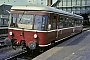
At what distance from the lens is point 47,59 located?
9.01m

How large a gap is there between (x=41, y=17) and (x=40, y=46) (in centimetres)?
158

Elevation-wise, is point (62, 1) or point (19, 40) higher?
point (62, 1)

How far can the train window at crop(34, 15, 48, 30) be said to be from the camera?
1134 centimetres

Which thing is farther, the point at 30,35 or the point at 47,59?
the point at 30,35

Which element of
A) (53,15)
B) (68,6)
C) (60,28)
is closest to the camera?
(53,15)

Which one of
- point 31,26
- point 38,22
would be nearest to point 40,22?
point 38,22

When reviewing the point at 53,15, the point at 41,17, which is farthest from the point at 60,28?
the point at 41,17

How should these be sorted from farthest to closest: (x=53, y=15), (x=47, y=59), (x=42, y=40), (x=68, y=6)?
(x=68, y=6)
(x=53, y=15)
(x=42, y=40)
(x=47, y=59)

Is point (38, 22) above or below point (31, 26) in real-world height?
above

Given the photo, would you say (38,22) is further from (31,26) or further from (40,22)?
(31,26)

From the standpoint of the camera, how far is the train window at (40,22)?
11344 millimetres

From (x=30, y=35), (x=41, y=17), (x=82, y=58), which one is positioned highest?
(x=41, y=17)

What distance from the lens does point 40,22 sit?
1137 centimetres

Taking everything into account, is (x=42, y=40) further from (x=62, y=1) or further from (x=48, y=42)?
(x=62, y=1)
